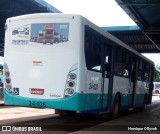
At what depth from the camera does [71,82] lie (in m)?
11.1

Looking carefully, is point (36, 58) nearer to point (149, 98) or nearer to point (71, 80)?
point (71, 80)

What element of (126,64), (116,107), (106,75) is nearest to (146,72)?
(126,64)

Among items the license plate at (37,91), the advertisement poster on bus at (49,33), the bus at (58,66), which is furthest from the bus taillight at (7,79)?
the advertisement poster on bus at (49,33)

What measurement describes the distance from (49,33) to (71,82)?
167cm

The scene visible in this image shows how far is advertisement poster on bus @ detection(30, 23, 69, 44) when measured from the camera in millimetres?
11344

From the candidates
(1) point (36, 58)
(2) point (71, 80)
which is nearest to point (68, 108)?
(2) point (71, 80)

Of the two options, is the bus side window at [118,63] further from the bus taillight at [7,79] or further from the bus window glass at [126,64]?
the bus taillight at [7,79]

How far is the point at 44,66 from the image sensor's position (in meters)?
11.4

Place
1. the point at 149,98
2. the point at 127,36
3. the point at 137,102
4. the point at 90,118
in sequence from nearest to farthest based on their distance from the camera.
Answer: the point at 90,118 < the point at 137,102 < the point at 149,98 < the point at 127,36

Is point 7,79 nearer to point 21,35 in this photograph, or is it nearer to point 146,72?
point 21,35

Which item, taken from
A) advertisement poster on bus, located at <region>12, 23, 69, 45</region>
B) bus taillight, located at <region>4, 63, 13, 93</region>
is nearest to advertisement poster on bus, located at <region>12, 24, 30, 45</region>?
advertisement poster on bus, located at <region>12, 23, 69, 45</region>

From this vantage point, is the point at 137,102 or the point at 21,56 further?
A: the point at 137,102

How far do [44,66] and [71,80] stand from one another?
A: 0.99 meters

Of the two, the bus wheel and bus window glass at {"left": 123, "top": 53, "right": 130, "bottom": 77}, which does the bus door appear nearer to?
the bus wheel
